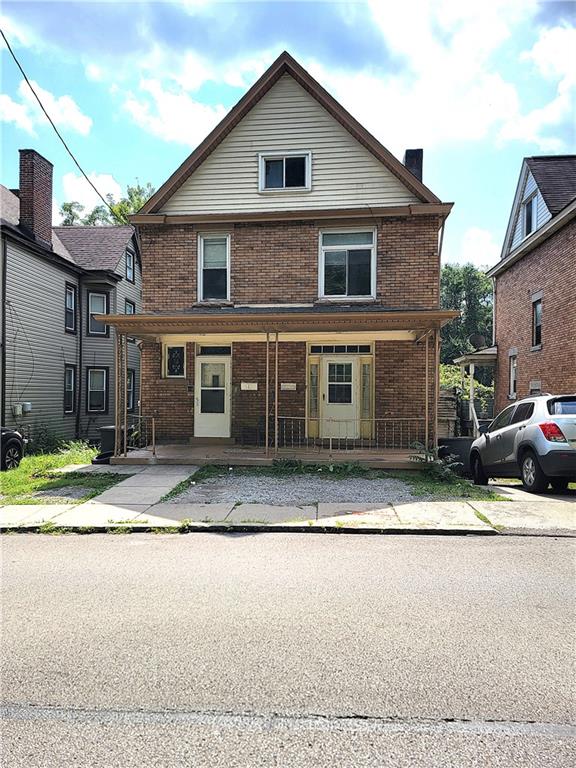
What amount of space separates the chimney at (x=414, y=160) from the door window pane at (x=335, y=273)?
16.2 feet

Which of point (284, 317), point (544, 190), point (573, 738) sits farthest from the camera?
point (544, 190)

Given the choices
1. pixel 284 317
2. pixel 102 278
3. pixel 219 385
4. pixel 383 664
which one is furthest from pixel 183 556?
pixel 102 278

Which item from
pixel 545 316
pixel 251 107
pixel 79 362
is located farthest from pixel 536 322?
pixel 79 362

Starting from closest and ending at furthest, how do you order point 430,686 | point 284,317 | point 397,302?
point 430,686
point 284,317
point 397,302

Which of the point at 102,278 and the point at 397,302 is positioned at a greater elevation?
the point at 102,278

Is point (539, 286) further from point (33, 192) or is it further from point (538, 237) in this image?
point (33, 192)

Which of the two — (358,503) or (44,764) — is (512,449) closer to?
(358,503)

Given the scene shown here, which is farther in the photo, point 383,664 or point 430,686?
point 383,664

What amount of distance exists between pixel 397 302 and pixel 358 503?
708 centimetres

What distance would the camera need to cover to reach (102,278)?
23266 millimetres

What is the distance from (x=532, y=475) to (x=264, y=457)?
5.41 meters

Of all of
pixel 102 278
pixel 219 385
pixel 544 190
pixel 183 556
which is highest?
pixel 544 190

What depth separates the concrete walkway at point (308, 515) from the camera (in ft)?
22.9

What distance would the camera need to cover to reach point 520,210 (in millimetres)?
21188
